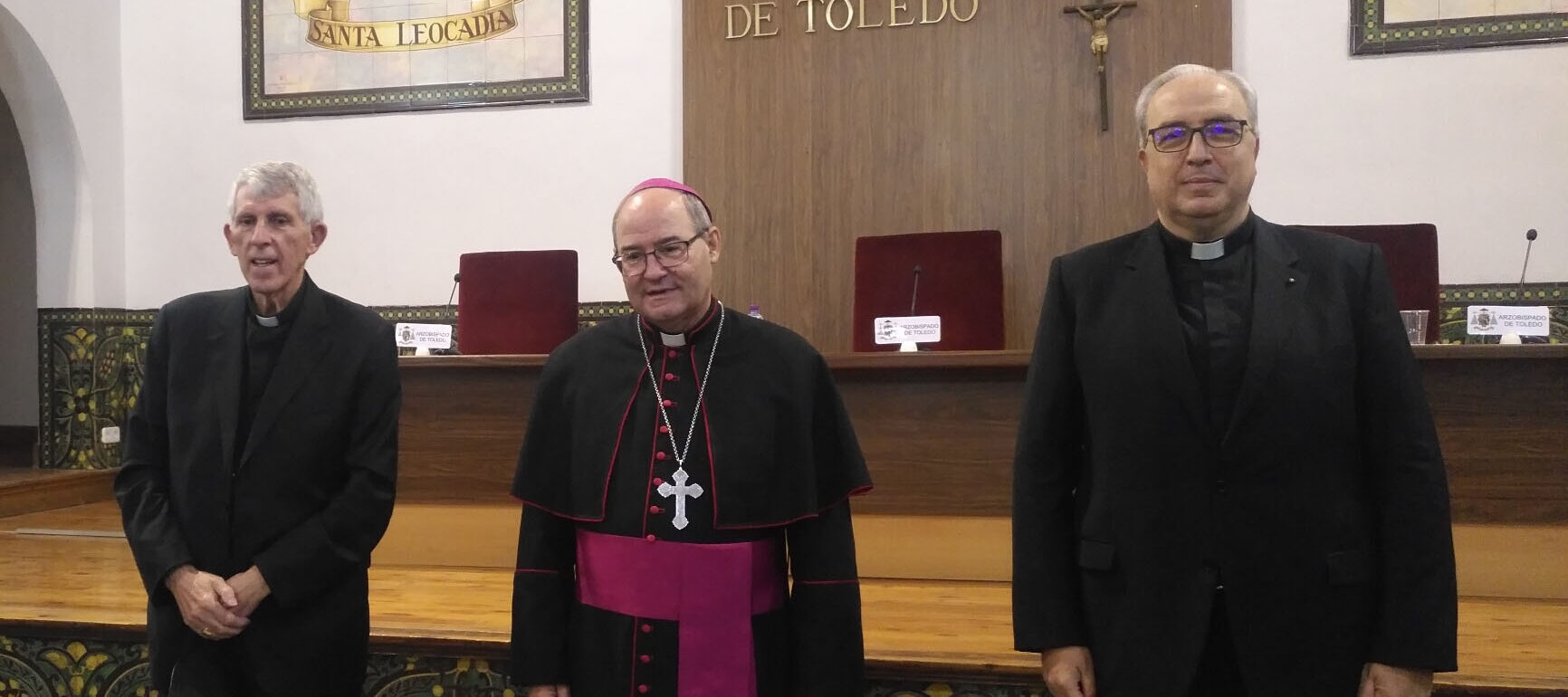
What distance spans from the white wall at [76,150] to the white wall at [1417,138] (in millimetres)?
6068

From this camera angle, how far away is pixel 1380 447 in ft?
5.82

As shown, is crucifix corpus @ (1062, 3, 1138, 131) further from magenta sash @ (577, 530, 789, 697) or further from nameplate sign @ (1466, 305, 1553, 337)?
magenta sash @ (577, 530, 789, 697)

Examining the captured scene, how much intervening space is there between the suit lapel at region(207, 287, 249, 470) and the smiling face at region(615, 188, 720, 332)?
34.2 inches

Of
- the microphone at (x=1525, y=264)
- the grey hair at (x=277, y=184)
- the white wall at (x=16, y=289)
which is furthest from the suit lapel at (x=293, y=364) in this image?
the white wall at (x=16, y=289)

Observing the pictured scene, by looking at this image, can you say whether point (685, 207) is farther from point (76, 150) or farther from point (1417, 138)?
point (76, 150)

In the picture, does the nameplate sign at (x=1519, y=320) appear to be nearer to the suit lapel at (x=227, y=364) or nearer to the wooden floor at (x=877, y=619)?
the wooden floor at (x=877, y=619)

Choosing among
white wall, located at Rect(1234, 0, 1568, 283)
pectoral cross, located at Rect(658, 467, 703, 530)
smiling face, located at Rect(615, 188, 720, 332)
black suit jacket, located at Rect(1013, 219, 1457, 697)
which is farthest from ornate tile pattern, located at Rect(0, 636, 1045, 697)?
white wall, located at Rect(1234, 0, 1568, 283)

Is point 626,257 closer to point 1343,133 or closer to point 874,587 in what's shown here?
point 874,587

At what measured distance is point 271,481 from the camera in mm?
2270

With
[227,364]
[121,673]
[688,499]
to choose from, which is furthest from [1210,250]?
[121,673]

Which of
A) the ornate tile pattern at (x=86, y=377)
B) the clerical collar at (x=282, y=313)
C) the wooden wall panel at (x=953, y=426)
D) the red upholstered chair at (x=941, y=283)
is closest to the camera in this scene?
the clerical collar at (x=282, y=313)

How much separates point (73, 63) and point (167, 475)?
16.8ft

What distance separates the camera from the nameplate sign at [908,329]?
14.3 feet

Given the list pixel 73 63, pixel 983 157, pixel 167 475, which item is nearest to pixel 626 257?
pixel 167 475
